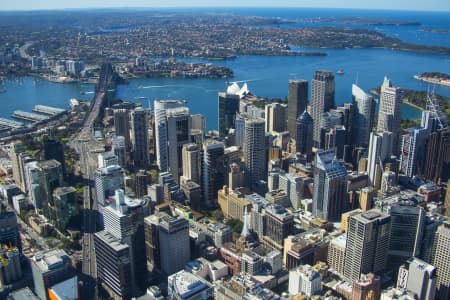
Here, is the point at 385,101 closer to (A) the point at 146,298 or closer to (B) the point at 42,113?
(A) the point at 146,298

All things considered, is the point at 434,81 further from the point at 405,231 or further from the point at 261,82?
the point at 405,231

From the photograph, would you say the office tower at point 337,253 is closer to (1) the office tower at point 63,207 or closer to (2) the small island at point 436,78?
(1) the office tower at point 63,207

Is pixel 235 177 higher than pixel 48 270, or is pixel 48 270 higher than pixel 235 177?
pixel 235 177

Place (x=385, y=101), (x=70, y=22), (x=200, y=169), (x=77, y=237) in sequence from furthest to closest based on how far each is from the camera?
(x=70, y=22), (x=385, y=101), (x=200, y=169), (x=77, y=237)

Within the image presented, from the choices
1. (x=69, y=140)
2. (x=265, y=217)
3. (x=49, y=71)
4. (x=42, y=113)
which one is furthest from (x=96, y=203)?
(x=49, y=71)

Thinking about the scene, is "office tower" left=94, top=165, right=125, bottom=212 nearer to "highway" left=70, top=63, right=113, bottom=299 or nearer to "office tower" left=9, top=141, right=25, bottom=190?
"highway" left=70, top=63, right=113, bottom=299

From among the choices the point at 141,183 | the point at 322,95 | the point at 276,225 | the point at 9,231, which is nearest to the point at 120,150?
the point at 141,183
